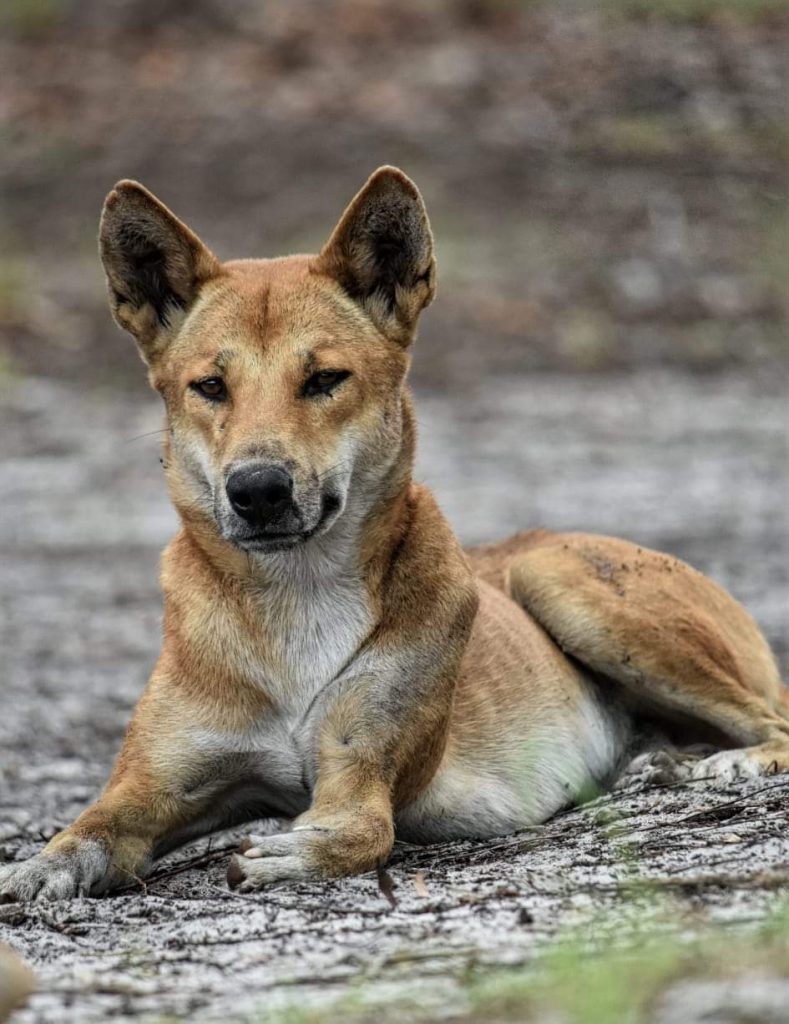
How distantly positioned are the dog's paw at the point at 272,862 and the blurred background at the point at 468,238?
14.8 ft

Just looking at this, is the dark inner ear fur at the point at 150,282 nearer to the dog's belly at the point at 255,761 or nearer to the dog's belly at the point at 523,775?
the dog's belly at the point at 255,761

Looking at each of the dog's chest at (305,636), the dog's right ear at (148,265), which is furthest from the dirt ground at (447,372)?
the dog's right ear at (148,265)

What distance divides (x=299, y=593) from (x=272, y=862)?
90 cm

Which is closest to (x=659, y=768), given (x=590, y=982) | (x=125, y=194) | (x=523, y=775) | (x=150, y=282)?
(x=523, y=775)

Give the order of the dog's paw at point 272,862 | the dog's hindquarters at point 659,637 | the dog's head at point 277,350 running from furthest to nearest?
the dog's hindquarters at point 659,637 → the dog's head at point 277,350 → the dog's paw at point 272,862

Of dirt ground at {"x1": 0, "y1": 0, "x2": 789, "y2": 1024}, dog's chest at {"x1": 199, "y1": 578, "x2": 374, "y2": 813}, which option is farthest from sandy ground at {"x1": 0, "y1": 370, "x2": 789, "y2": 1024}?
dog's chest at {"x1": 199, "y1": 578, "x2": 374, "y2": 813}

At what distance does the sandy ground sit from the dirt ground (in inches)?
0.8

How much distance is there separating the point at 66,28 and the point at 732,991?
64.7 ft

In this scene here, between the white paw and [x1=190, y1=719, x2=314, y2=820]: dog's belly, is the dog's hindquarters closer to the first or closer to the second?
the white paw

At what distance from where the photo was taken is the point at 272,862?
462 centimetres

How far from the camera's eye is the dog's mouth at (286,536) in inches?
191

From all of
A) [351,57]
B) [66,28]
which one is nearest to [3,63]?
[66,28]

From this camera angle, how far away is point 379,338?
545 cm

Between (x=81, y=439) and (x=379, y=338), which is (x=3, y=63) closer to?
(x=81, y=439)
